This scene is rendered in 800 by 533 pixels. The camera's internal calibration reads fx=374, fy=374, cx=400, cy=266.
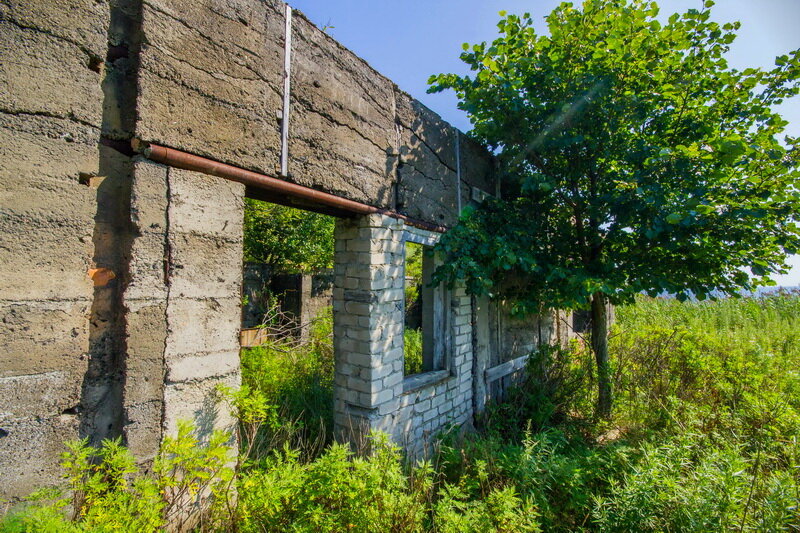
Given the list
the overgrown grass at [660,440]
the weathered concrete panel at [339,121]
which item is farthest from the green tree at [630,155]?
the weathered concrete panel at [339,121]

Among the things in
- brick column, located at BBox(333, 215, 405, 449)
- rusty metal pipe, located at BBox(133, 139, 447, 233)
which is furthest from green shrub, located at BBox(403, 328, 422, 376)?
rusty metal pipe, located at BBox(133, 139, 447, 233)

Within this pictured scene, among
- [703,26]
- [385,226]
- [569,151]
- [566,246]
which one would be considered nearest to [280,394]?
[385,226]

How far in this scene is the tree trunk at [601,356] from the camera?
488cm

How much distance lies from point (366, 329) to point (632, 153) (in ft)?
10.9

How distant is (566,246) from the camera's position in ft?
15.8

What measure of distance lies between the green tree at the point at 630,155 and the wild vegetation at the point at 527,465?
111 cm

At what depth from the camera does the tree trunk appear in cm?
488

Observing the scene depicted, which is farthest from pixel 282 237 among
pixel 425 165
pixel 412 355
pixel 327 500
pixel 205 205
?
pixel 327 500

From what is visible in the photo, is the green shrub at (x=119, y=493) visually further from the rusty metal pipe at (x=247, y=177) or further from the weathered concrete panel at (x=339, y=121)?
the weathered concrete panel at (x=339, y=121)

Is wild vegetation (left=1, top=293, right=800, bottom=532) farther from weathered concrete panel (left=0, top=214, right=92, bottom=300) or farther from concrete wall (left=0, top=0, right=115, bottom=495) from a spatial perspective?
weathered concrete panel (left=0, top=214, right=92, bottom=300)

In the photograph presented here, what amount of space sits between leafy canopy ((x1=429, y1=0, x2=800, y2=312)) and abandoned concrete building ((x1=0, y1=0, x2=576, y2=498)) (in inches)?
73.8

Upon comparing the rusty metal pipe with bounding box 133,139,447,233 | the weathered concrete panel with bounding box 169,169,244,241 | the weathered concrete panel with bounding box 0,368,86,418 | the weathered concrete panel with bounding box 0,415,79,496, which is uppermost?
the rusty metal pipe with bounding box 133,139,447,233

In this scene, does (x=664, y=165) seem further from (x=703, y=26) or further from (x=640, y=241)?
(x=703, y=26)

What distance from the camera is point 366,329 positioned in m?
3.31
